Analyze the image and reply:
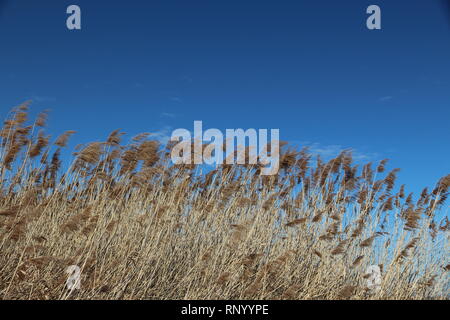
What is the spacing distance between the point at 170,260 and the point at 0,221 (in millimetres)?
2026

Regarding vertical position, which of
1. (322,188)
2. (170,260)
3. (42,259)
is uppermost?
(322,188)

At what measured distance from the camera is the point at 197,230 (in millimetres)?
5777

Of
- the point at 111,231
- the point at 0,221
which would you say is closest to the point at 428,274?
the point at 111,231

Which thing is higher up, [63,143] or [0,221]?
[63,143]

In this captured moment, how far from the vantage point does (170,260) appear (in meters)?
5.16

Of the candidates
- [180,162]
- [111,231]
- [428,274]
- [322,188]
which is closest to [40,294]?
[111,231]

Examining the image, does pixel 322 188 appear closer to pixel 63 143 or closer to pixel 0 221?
pixel 63 143

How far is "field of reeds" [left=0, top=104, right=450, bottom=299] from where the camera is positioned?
4594mm

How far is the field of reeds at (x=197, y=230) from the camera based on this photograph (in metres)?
4.59
